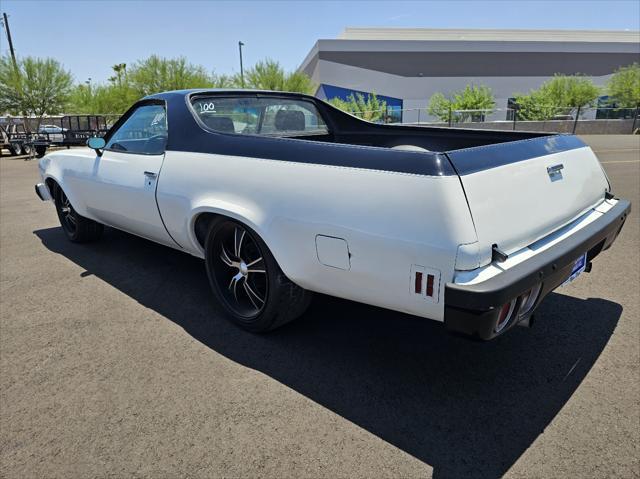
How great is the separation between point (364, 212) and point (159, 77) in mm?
38038

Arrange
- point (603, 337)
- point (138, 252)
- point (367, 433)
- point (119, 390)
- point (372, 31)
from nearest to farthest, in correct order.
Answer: point (367, 433), point (119, 390), point (603, 337), point (138, 252), point (372, 31)

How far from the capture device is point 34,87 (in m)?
29.8

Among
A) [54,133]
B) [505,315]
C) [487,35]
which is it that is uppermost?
[487,35]

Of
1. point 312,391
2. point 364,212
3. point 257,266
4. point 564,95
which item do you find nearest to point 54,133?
point 257,266

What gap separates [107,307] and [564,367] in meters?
3.18

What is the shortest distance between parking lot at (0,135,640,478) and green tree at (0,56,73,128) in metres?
32.1

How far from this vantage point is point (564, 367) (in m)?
2.54

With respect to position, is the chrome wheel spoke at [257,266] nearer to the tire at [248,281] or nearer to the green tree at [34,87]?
the tire at [248,281]

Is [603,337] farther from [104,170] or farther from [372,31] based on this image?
[372,31]

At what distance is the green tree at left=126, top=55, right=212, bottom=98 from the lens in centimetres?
3512

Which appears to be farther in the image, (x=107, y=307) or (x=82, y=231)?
(x=82, y=231)

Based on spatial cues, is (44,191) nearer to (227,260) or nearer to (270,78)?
(227,260)

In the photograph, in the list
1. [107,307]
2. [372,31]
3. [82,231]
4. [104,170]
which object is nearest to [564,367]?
[107,307]

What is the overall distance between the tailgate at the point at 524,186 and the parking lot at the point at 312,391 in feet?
2.76
